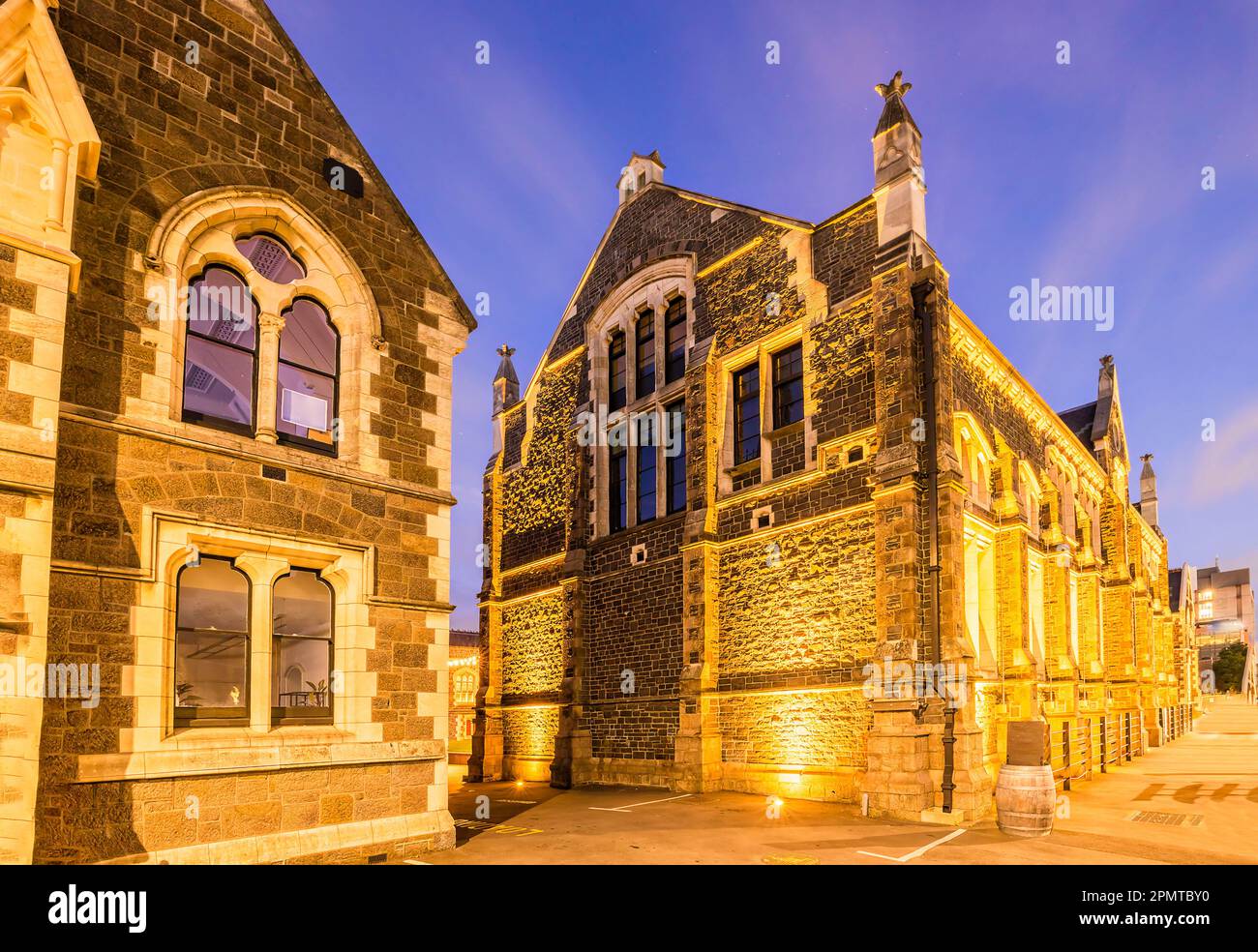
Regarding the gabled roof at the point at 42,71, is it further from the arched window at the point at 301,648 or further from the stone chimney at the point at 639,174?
the stone chimney at the point at 639,174

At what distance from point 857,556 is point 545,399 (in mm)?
12680

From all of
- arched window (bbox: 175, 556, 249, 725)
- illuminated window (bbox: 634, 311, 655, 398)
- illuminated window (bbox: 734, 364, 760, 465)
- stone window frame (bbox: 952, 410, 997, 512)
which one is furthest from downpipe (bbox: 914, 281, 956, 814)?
arched window (bbox: 175, 556, 249, 725)

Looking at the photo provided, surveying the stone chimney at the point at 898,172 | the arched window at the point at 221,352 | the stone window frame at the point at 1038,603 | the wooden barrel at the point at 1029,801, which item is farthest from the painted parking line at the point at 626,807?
the stone chimney at the point at 898,172

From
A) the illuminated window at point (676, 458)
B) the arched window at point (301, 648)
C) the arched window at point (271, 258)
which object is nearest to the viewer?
the arched window at point (301, 648)

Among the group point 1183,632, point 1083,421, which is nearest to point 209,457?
point 1083,421

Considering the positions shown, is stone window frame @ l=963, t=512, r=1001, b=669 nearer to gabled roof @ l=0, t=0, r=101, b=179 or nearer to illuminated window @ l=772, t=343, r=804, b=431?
Answer: illuminated window @ l=772, t=343, r=804, b=431

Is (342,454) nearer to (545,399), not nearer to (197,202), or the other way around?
(197,202)

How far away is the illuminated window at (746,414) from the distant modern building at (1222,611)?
391ft

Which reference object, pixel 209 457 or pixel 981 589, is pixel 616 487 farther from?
pixel 209 457

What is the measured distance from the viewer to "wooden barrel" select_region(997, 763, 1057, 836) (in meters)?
11.9

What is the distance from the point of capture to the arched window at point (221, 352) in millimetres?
9250

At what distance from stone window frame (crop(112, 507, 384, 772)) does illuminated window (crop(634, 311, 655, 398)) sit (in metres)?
12.9

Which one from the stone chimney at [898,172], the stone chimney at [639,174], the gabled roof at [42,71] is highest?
the stone chimney at [639,174]

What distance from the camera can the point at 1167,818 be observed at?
14.3 meters
